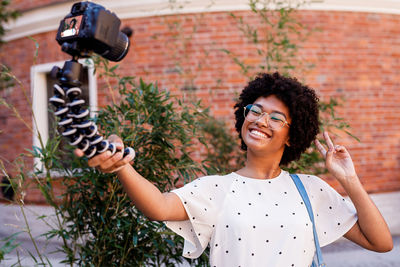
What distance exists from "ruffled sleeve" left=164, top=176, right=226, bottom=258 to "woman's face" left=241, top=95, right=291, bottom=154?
0.76 feet

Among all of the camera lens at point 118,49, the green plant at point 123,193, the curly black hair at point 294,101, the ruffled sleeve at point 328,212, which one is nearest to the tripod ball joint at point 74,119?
the camera lens at point 118,49

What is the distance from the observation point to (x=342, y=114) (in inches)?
247

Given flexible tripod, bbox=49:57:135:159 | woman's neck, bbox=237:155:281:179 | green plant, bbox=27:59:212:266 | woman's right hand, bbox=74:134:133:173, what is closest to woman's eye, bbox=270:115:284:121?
woman's neck, bbox=237:155:281:179

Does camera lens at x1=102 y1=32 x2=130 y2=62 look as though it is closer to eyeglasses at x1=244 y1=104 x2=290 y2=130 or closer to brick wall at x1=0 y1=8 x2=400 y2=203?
eyeglasses at x1=244 y1=104 x2=290 y2=130

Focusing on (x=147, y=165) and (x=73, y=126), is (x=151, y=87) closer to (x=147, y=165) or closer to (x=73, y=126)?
(x=147, y=165)

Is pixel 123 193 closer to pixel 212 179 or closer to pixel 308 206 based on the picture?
pixel 212 179

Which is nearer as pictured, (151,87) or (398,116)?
(151,87)

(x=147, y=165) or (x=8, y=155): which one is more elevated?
(x=147, y=165)

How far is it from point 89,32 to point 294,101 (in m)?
1.04

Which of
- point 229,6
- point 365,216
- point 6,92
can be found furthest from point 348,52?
point 6,92

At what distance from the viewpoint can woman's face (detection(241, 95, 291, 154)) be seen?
176 centimetres

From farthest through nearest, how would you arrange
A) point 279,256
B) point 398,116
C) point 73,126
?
point 398,116, point 279,256, point 73,126

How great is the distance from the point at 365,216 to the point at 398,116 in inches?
222

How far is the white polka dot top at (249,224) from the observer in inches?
63.9
